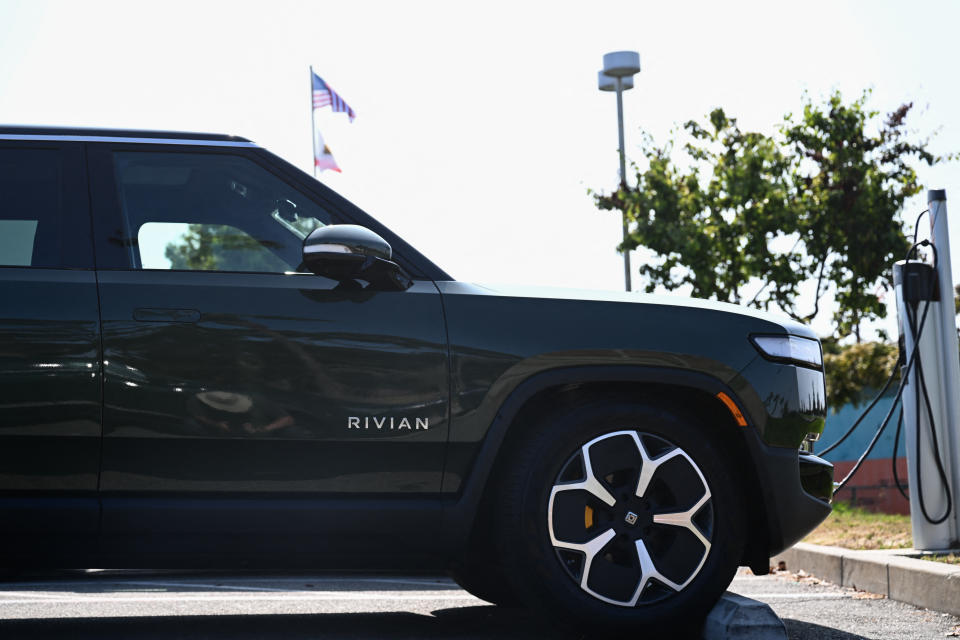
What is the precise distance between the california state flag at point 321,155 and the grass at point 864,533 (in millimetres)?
15014

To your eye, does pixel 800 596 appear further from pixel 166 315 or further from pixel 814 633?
pixel 166 315

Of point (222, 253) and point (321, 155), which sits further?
point (321, 155)

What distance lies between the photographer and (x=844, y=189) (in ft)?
65.1

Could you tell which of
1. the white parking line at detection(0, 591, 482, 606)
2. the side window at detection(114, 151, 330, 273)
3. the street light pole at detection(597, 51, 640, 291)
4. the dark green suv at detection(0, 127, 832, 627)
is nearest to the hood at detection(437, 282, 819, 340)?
the dark green suv at detection(0, 127, 832, 627)

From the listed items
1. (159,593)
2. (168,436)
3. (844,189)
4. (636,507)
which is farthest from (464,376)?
(844,189)

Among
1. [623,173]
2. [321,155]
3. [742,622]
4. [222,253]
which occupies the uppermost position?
[321,155]

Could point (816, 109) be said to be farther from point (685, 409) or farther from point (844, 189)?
point (685, 409)

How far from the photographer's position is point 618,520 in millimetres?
3865

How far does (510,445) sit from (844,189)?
17.4 meters

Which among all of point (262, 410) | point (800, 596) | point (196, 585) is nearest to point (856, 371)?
point (800, 596)

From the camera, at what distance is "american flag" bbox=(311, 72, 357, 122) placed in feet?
77.3

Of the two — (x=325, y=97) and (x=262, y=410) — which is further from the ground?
(x=325, y=97)

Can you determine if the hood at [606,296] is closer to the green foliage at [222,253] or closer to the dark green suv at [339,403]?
the dark green suv at [339,403]

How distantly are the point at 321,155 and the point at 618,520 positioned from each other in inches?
813
